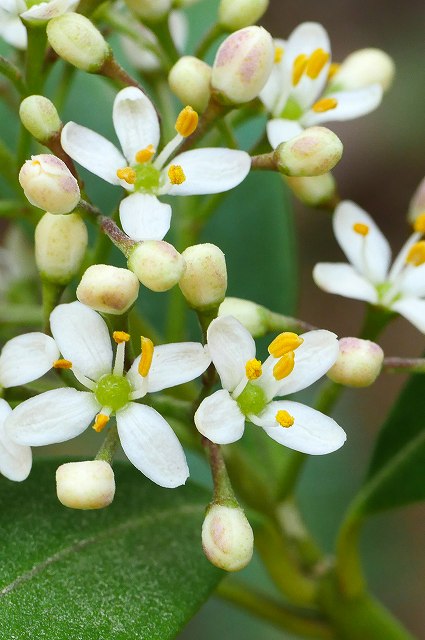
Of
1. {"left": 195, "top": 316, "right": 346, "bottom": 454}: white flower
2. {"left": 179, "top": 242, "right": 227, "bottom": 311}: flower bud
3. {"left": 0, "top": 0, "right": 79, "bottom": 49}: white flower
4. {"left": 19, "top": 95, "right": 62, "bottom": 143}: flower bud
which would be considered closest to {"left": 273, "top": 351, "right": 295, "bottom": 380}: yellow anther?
{"left": 195, "top": 316, "right": 346, "bottom": 454}: white flower

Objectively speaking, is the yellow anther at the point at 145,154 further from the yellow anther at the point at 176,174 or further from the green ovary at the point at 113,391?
the green ovary at the point at 113,391

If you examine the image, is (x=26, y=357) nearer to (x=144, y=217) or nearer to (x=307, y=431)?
(x=144, y=217)

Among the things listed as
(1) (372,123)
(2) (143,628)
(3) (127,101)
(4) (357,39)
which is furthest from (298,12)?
(2) (143,628)

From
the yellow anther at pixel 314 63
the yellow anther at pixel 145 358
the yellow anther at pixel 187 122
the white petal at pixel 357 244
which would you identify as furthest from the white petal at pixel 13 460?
the yellow anther at pixel 314 63

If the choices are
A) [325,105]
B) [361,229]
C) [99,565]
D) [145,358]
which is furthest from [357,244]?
[99,565]

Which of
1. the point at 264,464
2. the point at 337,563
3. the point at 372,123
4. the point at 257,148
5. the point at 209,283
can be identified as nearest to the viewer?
the point at 209,283

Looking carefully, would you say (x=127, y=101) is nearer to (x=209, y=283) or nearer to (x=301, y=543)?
(x=209, y=283)
